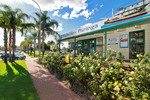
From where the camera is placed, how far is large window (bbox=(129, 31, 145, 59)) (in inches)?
268

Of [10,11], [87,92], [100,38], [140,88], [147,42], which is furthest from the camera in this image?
Result: [10,11]

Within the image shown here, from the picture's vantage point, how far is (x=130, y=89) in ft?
7.87

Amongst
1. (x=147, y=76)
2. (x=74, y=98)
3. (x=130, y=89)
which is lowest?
(x=74, y=98)

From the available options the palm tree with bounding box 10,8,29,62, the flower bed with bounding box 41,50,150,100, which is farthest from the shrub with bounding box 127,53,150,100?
the palm tree with bounding box 10,8,29,62

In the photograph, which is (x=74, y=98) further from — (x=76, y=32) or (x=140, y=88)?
(x=76, y=32)

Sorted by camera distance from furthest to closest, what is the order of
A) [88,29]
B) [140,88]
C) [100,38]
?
[100,38] → [88,29] → [140,88]

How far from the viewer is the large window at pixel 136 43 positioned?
22.3 feet

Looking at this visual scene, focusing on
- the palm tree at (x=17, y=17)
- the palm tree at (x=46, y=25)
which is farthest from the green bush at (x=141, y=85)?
the palm tree at (x=46, y=25)

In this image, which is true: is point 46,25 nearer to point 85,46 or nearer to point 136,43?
point 85,46

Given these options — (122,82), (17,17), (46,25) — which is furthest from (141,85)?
(46,25)

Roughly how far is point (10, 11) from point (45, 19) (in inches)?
267

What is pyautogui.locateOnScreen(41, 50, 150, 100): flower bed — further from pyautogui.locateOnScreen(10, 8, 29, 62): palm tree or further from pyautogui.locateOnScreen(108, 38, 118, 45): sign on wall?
pyautogui.locateOnScreen(10, 8, 29, 62): palm tree

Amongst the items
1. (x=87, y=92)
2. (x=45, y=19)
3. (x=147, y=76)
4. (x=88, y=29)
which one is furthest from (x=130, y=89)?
(x=45, y=19)

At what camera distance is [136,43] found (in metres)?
7.03
